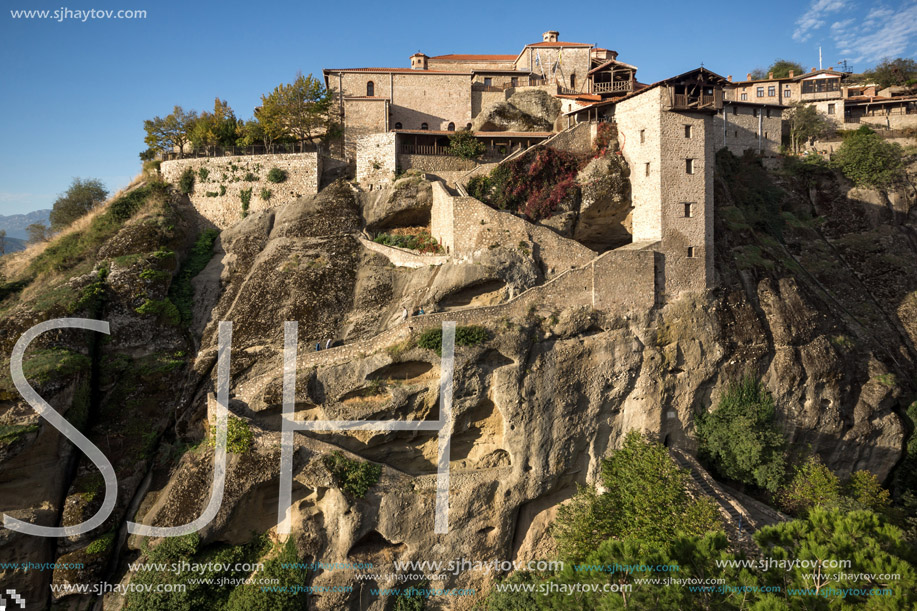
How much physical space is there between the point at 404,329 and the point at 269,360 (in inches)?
270

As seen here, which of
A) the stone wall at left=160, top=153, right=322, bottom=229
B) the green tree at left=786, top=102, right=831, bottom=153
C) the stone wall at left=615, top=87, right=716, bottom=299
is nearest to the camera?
the stone wall at left=615, top=87, right=716, bottom=299

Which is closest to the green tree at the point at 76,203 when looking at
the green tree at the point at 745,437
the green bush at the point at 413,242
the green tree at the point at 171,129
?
the green tree at the point at 171,129

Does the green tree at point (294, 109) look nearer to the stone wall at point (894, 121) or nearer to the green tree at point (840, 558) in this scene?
the green tree at point (840, 558)

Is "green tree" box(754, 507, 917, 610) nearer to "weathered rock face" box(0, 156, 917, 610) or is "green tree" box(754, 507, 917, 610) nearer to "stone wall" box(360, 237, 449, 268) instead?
"weathered rock face" box(0, 156, 917, 610)

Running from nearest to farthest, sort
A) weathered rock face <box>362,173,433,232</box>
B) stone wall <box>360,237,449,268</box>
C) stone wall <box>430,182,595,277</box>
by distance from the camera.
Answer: stone wall <box>430,182,595,277</box> < stone wall <box>360,237,449,268</box> < weathered rock face <box>362,173,433,232</box>

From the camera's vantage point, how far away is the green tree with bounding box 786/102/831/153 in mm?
47062

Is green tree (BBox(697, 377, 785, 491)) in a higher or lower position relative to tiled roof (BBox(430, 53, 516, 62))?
lower

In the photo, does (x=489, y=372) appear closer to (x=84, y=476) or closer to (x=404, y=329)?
(x=404, y=329)

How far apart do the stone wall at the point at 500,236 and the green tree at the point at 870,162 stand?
28957mm

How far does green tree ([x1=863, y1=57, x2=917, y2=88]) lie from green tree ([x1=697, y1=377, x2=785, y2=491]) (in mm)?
49175

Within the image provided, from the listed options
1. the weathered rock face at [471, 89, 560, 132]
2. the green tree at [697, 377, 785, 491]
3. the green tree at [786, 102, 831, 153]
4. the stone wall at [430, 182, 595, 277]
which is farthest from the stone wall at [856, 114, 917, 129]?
the stone wall at [430, 182, 595, 277]

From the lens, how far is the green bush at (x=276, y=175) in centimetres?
3559

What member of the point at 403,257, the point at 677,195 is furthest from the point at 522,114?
the point at 403,257

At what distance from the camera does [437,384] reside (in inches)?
958
